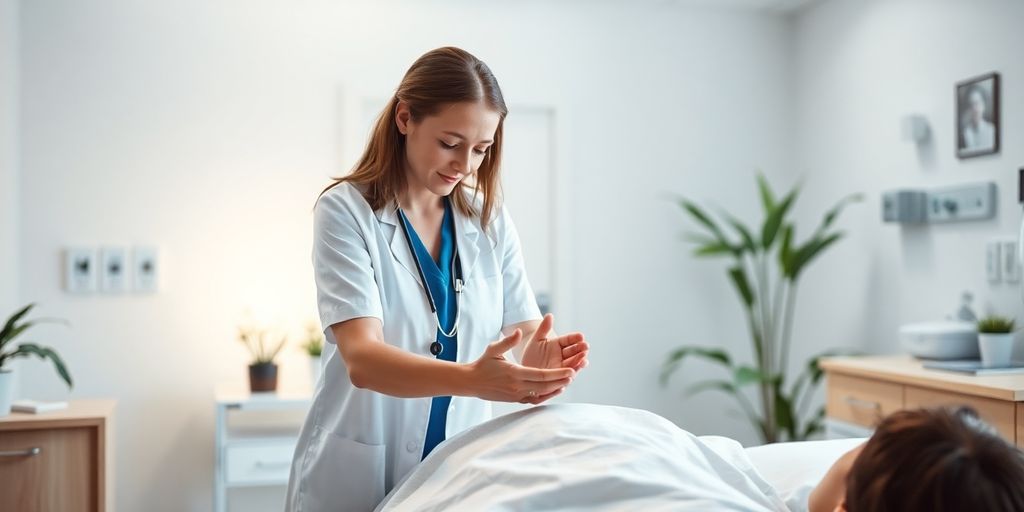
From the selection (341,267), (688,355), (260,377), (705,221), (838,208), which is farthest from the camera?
(688,355)

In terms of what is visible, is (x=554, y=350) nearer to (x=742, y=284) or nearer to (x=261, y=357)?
(x=261, y=357)

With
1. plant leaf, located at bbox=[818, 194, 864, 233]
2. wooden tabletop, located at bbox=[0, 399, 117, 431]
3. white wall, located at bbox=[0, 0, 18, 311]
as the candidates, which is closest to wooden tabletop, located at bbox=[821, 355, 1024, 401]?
plant leaf, located at bbox=[818, 194, 864, 233]

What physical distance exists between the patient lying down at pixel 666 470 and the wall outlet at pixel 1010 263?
6.11 ft

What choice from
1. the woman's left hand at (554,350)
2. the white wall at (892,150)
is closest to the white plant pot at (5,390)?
the woman's left hand at (554,350)

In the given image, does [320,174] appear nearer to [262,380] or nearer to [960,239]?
[262,380]

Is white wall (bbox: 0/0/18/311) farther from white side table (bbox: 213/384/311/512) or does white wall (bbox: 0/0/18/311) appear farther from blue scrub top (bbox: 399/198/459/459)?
blue scrub top (bbox: 399/198/459/459)

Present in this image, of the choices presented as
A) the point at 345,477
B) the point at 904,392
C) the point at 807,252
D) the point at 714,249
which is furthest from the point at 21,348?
the point at 807,252

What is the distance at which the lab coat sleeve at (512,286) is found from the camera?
1648 mm

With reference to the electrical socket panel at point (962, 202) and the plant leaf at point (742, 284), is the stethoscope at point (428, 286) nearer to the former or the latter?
the electrical socket panel at point (962, 202)

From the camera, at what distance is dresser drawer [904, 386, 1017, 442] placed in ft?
7.29

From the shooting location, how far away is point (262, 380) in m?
3.06

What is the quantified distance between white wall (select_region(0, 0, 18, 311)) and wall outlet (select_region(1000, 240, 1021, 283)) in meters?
3.26

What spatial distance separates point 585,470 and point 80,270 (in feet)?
8.86

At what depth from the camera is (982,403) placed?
232 cm
